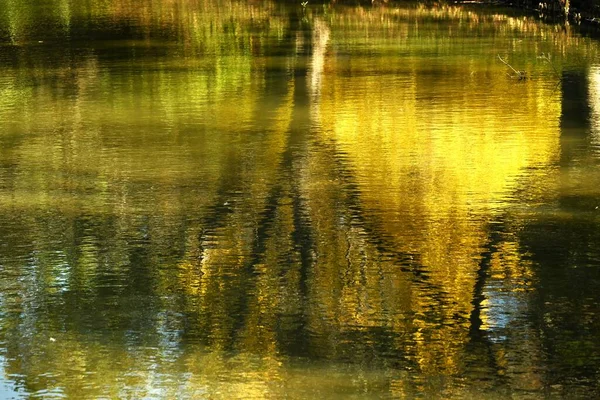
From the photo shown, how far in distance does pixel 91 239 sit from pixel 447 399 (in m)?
4.75

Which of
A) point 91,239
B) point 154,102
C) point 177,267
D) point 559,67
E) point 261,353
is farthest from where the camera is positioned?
point 559,67

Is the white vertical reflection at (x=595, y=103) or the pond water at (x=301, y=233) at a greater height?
the pond water at (x=301, y=233)

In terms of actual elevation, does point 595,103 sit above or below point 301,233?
below

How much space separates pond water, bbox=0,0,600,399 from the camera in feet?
26.5

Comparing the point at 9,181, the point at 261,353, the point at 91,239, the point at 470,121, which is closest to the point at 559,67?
the point at 470,121

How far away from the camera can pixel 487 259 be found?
10.5m

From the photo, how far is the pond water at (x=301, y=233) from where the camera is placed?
8070 mm

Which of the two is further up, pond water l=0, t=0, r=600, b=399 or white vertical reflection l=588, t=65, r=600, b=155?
pond water l=0, t=0, r=600, b=399

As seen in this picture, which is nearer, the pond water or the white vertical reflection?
the pond water

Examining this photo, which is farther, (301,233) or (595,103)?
(595,103)

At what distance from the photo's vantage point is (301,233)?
11.4 meters

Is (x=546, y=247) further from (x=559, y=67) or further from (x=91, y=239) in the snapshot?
(x=559, y=67)

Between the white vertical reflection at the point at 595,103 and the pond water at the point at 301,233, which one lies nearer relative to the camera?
the pond water at the point at 301,233

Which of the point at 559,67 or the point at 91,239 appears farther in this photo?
the point at 559,67
